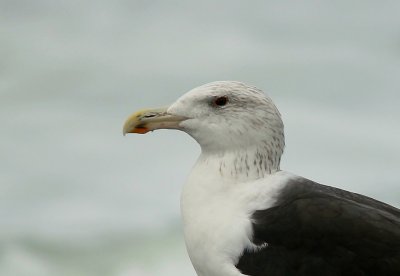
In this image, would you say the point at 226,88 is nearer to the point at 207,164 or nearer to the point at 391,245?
the point at 207,164

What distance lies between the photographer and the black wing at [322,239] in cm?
955

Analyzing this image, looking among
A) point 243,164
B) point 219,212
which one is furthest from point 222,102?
point 219,212

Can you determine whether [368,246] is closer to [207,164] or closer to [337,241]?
[337,241]

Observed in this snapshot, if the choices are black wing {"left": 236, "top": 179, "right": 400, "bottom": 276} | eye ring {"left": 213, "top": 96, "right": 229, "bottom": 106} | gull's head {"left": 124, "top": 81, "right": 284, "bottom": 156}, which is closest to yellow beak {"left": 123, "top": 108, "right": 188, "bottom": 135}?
gull's head {"left": 124, "top": 81, "right": 284, "bottom": 156}

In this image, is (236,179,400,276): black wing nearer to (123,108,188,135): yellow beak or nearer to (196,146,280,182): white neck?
(196,146,280,182): white neck

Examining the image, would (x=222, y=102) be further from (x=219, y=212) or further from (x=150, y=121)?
(x=219, y=212)

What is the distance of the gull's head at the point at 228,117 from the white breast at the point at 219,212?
115 millimetres

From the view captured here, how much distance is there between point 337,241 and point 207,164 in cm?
69

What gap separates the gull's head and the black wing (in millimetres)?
343

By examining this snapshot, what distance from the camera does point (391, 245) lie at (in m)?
9.55

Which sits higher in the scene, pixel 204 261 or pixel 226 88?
pixel 226 88

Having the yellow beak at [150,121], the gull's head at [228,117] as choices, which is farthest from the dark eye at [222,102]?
the yellow beak at [150,121]

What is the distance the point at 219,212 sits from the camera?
32.0 ft

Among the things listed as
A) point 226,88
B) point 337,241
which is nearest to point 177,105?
point 226,88
